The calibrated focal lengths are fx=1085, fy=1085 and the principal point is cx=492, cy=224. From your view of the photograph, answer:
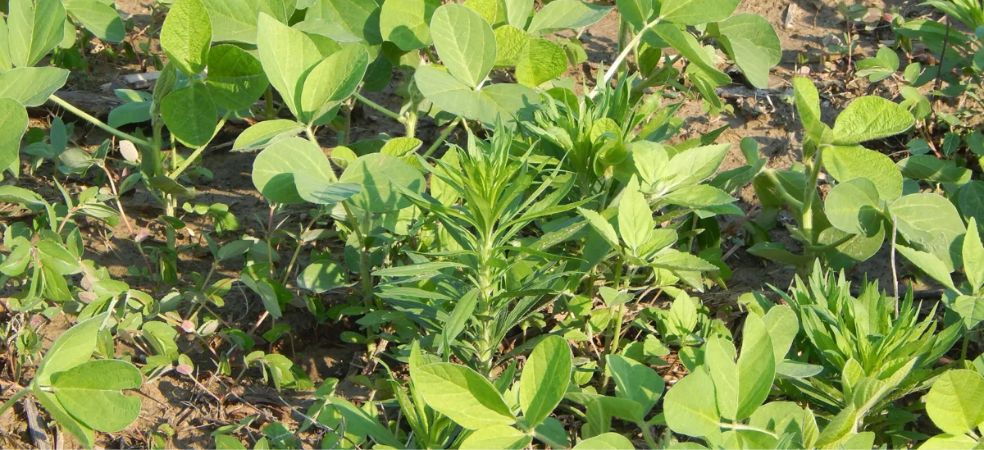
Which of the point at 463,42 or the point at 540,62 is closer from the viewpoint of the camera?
the point at 463,42

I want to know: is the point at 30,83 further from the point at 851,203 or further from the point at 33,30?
the point at 851,203

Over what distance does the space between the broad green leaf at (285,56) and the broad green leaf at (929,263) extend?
1277 mm

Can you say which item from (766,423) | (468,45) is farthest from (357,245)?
(766,423)

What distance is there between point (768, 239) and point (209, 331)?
4.49 ft

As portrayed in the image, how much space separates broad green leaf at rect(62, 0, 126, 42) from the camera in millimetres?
2824

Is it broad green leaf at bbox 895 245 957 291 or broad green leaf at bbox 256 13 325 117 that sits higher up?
broad green leaf at bbox 256 13 325 117

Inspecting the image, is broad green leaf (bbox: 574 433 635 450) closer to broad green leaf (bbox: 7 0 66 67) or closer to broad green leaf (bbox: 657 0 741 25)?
broad green leaf (bbox: 657 0 741 25)

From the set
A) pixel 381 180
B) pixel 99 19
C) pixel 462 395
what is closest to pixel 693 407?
pixel 462 395

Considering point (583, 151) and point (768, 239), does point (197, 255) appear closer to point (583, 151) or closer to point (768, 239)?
point (583, 151)

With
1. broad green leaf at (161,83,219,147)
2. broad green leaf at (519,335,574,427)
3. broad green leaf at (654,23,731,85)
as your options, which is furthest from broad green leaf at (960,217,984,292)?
broad green leaf at (519,335,574,427)

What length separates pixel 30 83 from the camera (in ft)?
7.54

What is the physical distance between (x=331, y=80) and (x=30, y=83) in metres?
0.64

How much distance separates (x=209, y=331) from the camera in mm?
2307

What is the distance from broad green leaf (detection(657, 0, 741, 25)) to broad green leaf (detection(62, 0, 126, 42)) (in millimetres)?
1413
